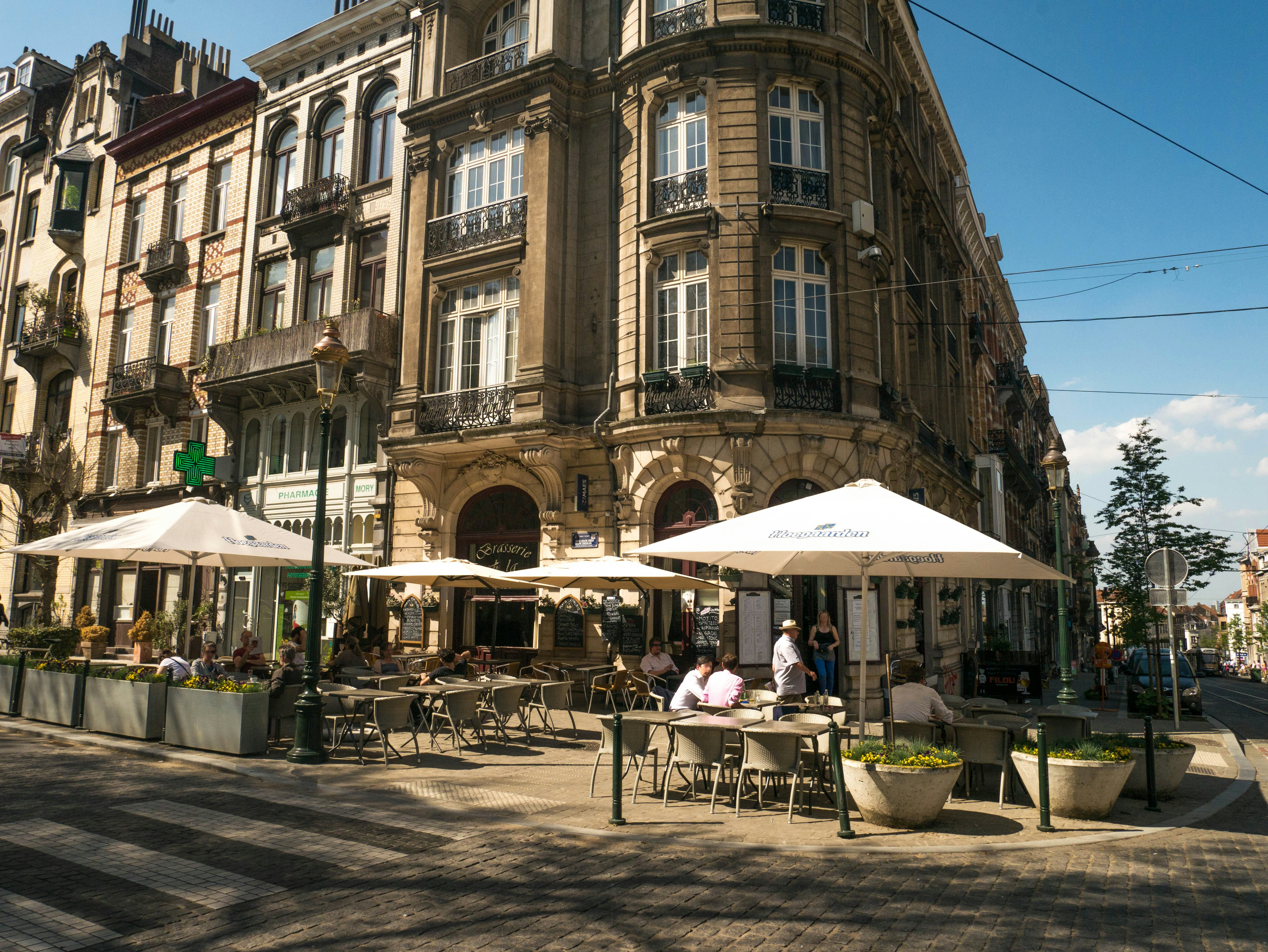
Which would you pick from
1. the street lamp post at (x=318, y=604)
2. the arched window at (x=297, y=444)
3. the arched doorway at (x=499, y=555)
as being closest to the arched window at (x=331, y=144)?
the arched window at (x=297, y=444)

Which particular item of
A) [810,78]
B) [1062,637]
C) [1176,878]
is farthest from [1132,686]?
[1176,878]

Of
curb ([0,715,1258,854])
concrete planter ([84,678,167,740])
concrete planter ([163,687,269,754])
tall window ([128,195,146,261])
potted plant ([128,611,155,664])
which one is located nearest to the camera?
curb ([0,715,1258,854])

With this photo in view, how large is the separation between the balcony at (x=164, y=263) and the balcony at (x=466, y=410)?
1277 cm

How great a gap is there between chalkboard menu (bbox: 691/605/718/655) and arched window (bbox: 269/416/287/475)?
13.5 metres

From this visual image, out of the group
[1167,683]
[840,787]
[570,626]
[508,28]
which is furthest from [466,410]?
[1167,683]

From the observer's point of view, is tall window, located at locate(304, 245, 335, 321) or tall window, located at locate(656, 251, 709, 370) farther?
tall window, located at locate(304, 245, 335, 321)

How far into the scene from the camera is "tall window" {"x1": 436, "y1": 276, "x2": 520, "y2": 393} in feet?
64.2

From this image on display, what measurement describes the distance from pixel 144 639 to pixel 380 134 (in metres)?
15.8

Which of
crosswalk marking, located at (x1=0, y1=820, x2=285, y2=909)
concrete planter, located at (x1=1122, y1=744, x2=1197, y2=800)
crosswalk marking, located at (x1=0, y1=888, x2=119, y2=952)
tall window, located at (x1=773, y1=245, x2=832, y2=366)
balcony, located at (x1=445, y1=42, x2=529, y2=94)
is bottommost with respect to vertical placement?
crosswalk marking, located at (x1=0, y1=820, x2=285, y2=909)

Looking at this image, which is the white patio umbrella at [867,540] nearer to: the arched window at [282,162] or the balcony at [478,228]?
the balcony at [478,228]

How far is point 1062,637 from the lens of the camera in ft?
55.6

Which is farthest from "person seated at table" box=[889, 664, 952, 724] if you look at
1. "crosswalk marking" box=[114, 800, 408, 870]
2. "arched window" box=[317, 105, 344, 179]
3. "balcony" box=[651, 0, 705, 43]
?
"arched window" box=[317, 105, 344, 179]

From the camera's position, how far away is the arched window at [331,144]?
24.4 m

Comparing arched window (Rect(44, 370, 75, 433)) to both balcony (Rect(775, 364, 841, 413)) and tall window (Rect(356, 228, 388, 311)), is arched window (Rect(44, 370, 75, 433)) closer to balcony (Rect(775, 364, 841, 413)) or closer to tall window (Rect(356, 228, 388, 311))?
tall window (Rect(356, 228, 388, 311))
